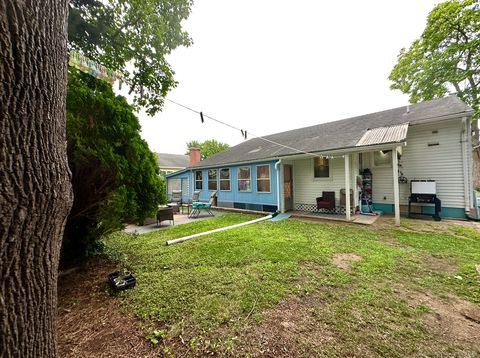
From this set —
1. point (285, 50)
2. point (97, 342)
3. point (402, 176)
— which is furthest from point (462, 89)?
point (97, 342)

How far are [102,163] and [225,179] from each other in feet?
29.0

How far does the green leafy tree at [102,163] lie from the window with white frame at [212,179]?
28.3ft

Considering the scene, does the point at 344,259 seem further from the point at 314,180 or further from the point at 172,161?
the point at 172,161

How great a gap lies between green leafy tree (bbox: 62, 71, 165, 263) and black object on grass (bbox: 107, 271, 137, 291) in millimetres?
870

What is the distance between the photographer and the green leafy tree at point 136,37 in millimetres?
4711

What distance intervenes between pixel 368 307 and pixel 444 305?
1.06 m

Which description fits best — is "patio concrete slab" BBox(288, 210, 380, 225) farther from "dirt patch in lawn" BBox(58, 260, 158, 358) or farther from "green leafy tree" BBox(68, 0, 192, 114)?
"dirt patch in lawn" BBox(58, 260, 158, 358)

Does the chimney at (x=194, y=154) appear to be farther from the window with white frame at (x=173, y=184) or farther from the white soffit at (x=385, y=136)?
the white soffit at (x=385, y=136)

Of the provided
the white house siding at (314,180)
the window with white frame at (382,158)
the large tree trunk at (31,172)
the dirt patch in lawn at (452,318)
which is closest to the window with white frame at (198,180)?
the white house siding at (314,180)

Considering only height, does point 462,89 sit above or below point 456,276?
above

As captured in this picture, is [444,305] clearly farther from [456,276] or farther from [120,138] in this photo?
[120,138]

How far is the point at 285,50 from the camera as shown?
9.19 metres

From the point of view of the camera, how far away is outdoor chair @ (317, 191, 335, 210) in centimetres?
843

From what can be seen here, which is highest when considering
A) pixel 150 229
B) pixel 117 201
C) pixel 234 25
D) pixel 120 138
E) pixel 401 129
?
pixel 234 25
